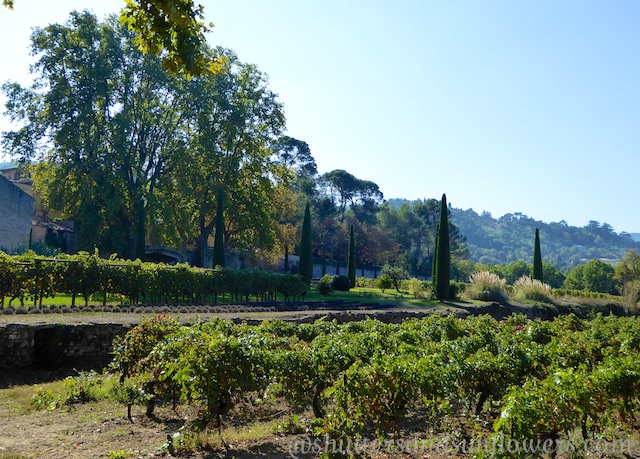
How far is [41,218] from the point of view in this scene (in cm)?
4303

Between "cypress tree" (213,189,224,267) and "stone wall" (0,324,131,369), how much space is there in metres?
20.4

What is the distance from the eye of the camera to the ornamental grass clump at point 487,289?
30.2 metres

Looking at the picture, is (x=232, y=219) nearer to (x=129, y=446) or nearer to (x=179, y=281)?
(x=179, y=281)

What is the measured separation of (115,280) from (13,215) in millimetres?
18590

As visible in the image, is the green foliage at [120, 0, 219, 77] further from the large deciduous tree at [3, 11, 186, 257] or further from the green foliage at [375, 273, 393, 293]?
the green foliage at [375, 273, 393, 293]

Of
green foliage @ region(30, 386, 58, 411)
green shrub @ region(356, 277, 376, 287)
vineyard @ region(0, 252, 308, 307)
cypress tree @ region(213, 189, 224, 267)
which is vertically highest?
cypress tree @ region(213, 189, 224, 267)

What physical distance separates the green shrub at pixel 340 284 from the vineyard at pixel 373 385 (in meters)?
27.2

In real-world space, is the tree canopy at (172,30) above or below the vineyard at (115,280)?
above

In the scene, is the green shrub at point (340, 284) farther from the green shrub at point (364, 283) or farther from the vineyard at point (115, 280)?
the vineyard at point (115, 280)

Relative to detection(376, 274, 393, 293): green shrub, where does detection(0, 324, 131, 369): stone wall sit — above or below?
below

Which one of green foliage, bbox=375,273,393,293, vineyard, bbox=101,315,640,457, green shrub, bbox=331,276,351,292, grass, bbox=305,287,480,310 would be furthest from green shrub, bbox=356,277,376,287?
vineyard, bbox=101,315,640,457

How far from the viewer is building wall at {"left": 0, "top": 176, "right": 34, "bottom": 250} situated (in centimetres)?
3056

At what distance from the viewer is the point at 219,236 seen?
31.9 m

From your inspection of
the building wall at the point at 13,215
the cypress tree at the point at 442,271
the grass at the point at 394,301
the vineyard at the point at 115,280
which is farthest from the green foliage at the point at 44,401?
the building wall at the point at 13,215
